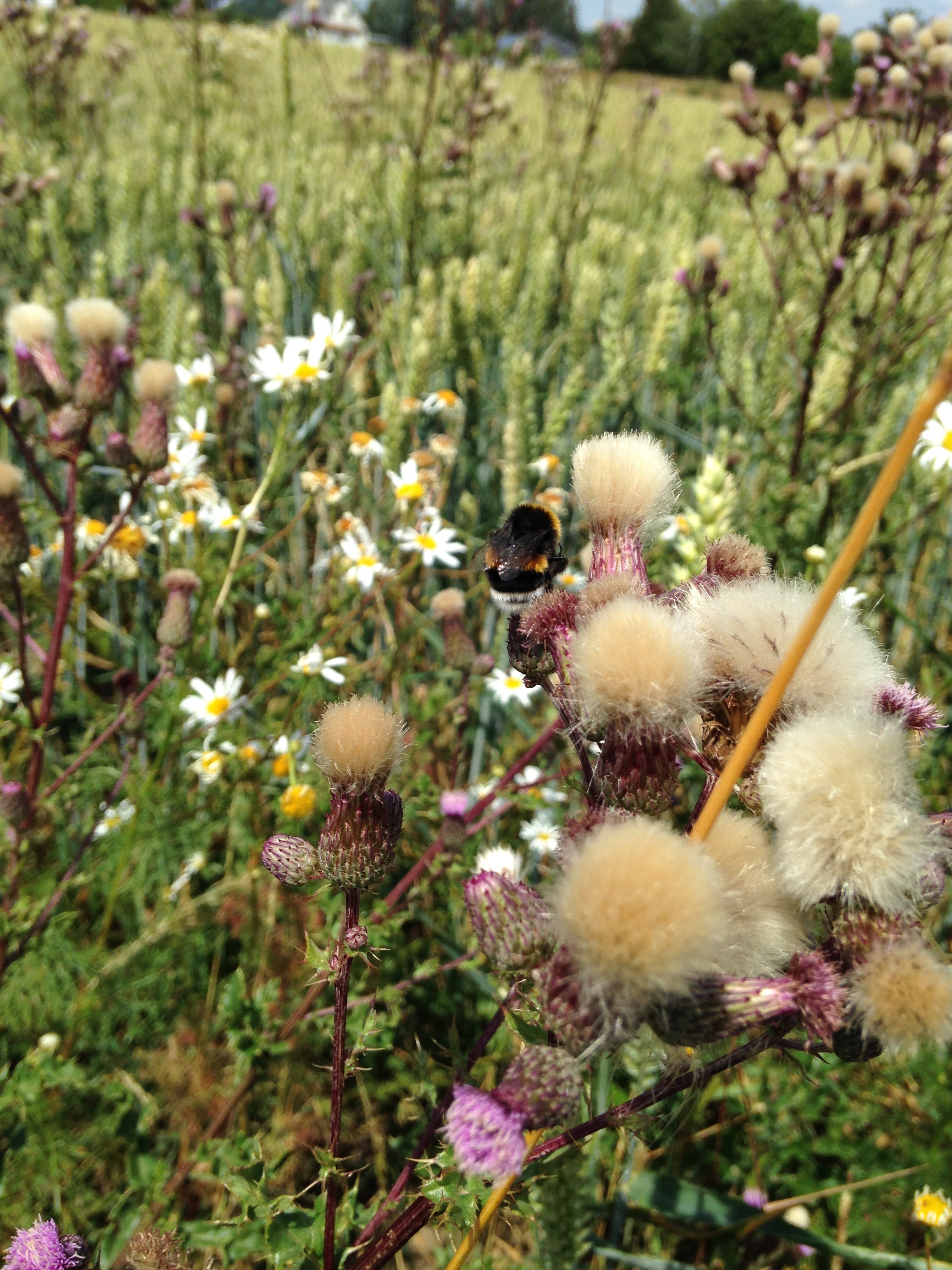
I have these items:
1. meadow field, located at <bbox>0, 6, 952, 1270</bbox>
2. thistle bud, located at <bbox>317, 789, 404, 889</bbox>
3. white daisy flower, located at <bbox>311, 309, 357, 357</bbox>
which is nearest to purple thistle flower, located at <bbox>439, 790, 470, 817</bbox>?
meadow field, located at <bbox>0, 6, 952, 1270</bbox>

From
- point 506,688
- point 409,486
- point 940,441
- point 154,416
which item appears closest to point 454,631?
point 506,688

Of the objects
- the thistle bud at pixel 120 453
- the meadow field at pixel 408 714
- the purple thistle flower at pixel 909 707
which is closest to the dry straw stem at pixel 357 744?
the meadow field at pixel 408 714

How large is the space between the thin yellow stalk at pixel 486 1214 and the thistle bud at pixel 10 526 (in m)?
1.33

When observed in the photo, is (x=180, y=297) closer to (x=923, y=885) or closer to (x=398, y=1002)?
(x=398, y=1002)

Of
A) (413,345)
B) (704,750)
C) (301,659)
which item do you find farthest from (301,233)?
(704,750)

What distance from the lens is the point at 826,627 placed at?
68cm

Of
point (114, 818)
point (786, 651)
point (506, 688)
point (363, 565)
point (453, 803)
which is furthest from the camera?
point (363, 565)

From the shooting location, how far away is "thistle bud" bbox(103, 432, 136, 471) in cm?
175

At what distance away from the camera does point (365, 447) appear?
2.89 metres

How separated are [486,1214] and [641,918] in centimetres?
37

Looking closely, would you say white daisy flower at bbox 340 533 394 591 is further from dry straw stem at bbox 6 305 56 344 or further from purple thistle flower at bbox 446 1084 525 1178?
purple thistle flower at bbox 446 1084 525 1178

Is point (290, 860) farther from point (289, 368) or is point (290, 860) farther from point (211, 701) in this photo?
point (289, 368)

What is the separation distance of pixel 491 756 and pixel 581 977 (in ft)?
6.03

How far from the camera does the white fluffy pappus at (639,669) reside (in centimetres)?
60
